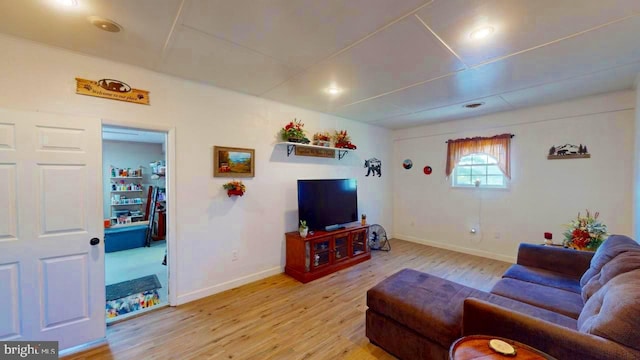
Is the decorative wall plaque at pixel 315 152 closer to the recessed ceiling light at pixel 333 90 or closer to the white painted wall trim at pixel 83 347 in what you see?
the recessed ceiling light at pixel 333 90

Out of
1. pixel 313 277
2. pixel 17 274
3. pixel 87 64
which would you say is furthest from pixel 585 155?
pixel 17 274

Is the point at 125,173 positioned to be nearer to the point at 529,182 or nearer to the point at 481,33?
the point at 481,33

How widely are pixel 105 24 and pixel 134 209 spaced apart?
5.87 meters

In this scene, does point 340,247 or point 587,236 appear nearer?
point 587,236

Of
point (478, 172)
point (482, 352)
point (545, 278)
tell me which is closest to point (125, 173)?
point (482, 352)

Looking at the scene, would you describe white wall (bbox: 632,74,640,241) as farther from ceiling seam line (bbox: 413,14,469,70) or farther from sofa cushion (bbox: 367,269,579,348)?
sofa cushion (bbox: 367,269,579,348)

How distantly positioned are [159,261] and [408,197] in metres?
5.01

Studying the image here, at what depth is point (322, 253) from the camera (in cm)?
376

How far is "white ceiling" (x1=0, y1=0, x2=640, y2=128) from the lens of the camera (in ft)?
5.42

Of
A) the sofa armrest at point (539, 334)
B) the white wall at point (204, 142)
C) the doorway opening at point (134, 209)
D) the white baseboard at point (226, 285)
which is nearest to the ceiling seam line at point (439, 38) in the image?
the sofa armrest at point (539, 334)

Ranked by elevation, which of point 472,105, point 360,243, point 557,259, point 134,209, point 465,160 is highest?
point 472,105

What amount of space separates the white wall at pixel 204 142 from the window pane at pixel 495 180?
2899 mm

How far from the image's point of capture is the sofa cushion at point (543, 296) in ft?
6.13

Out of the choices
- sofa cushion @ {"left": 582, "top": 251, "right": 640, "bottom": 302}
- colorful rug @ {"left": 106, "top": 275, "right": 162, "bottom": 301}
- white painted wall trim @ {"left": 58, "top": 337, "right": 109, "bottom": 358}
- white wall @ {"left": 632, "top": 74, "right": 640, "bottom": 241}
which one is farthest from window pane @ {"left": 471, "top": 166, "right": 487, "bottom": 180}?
white painted wall trim @ {"left": 58, "top": 337, "right": 109, "bottom": 358}
